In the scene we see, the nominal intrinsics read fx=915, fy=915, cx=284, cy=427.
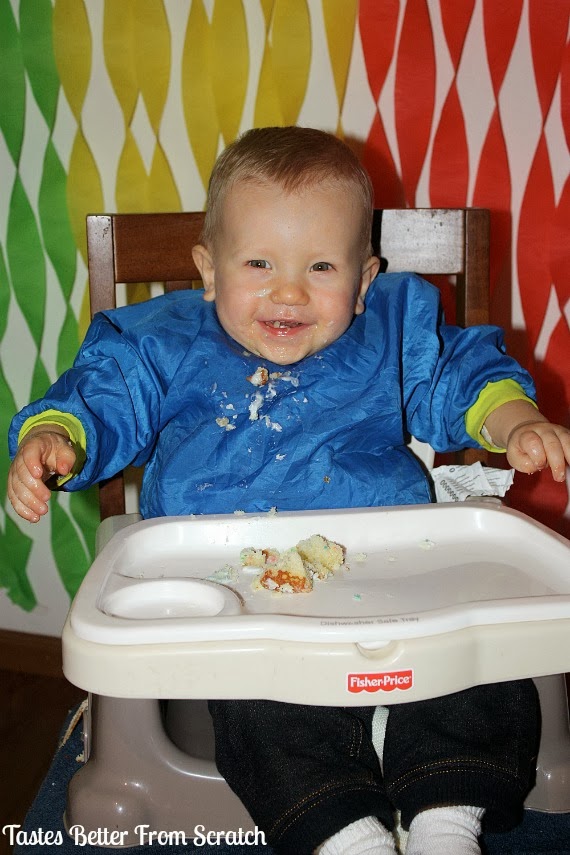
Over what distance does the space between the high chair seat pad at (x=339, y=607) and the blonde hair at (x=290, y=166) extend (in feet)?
1.16

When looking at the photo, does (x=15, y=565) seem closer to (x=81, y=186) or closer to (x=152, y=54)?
(x=81, y=186)

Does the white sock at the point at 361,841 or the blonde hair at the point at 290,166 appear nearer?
the white sock at the point at 361,841

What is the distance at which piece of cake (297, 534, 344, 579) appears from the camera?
0.80 m

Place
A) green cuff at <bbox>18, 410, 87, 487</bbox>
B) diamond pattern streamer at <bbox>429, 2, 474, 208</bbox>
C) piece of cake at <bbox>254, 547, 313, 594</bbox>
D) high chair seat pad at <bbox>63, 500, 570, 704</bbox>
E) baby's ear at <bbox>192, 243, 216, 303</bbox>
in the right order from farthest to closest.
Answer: diamond pattern streamer at <bbox>429, 2, 474, 208</bbox>
baby's ear at <bbox>192, 243, 216, 303</bbox>
green cuff at <bbox>18, 410, 87, 487</bbox>
piece of cake at <bbox>254, 547, 313, 594</bbox>
high chair seat pad at <bbox>63, 500, 570, 704</bbox>

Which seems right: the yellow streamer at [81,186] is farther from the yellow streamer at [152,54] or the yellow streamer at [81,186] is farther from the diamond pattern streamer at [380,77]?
the diamond pattern streamer at [380,77]

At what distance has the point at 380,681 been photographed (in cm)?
64

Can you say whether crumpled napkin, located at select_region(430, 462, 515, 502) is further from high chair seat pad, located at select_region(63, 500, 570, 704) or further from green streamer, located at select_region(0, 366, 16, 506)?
green streamer, located at select_region(0, 366, 16, 506)

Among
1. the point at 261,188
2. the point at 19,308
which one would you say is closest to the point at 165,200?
the point at 19,308

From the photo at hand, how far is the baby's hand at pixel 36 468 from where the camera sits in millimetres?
786

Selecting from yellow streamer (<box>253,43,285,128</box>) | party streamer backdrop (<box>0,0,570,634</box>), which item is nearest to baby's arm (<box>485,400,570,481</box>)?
party streamer backdrop (<box>0,0,570,634</box>)

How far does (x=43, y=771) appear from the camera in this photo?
1327 millimetres

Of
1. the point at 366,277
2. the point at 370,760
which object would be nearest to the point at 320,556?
the point at 370,760

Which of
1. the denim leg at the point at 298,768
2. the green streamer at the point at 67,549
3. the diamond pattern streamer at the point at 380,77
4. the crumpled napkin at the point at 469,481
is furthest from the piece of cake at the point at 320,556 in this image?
the green streamer at the point at 67,549

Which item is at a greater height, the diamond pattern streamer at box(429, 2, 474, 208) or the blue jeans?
the diamond pattern streamer at box(429, 2, 474, 208)
